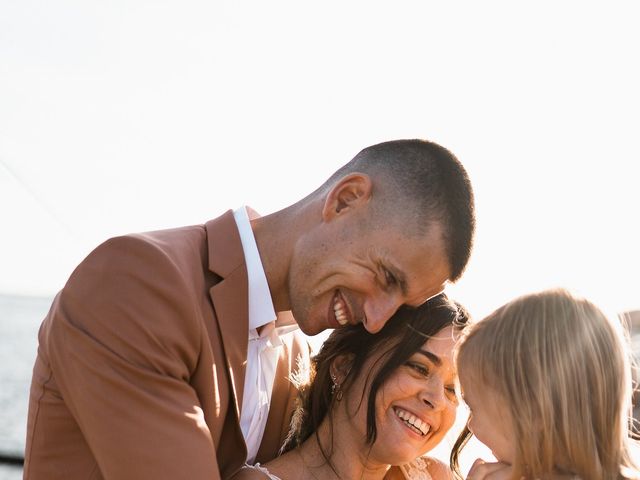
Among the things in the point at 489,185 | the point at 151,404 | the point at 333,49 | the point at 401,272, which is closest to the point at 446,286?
the point at 401,272

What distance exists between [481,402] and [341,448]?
0.90 meters

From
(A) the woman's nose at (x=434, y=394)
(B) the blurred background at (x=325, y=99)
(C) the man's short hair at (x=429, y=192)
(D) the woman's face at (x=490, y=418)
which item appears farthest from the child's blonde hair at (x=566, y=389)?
(B) the blurred background at (x=325, y=99)

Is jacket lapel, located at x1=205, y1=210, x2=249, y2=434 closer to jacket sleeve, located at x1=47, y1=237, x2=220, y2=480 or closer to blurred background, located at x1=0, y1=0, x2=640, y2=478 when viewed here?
jacket sleeve, located at x1=47, y1=237, x2=220, y2=480

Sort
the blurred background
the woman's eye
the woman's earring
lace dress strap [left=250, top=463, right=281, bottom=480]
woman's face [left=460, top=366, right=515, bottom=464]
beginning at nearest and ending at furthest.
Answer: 1. woman's face [left=460, top=366, right=515, bottom=464]
2. lace dress strap [left=250, top=463, right=281, bottom=480]
3. the woman's eye
4. the woman's earring
5. the blurred background

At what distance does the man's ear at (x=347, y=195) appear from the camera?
8.89 ft

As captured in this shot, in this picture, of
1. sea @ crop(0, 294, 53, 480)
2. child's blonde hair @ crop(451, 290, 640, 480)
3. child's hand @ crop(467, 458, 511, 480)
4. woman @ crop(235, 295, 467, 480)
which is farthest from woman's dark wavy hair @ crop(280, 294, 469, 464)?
sea @ crop(0, 294, 53, 480)

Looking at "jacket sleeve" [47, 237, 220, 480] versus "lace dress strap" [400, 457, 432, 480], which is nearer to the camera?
"jacket sleeve" [47, 237, 220, 480]

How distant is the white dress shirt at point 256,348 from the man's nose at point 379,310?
29 cm

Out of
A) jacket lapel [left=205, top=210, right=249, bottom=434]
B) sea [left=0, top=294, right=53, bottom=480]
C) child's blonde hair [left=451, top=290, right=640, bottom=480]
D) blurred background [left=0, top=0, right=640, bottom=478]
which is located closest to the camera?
child's blonde hair [left=451, top=290, right=640, bottom=480]

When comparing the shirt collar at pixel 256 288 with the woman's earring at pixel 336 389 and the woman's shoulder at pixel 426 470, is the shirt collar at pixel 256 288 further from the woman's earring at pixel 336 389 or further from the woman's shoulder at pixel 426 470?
the woman's shoulder at pixel 426 470

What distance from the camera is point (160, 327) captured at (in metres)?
2.30

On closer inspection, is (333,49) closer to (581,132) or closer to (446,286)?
(581,132)

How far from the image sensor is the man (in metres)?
2.26

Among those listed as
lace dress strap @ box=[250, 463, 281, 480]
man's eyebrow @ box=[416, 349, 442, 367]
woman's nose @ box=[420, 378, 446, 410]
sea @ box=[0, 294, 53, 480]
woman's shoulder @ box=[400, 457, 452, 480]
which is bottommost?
sea @ box=[0, 294, 53, 480]
